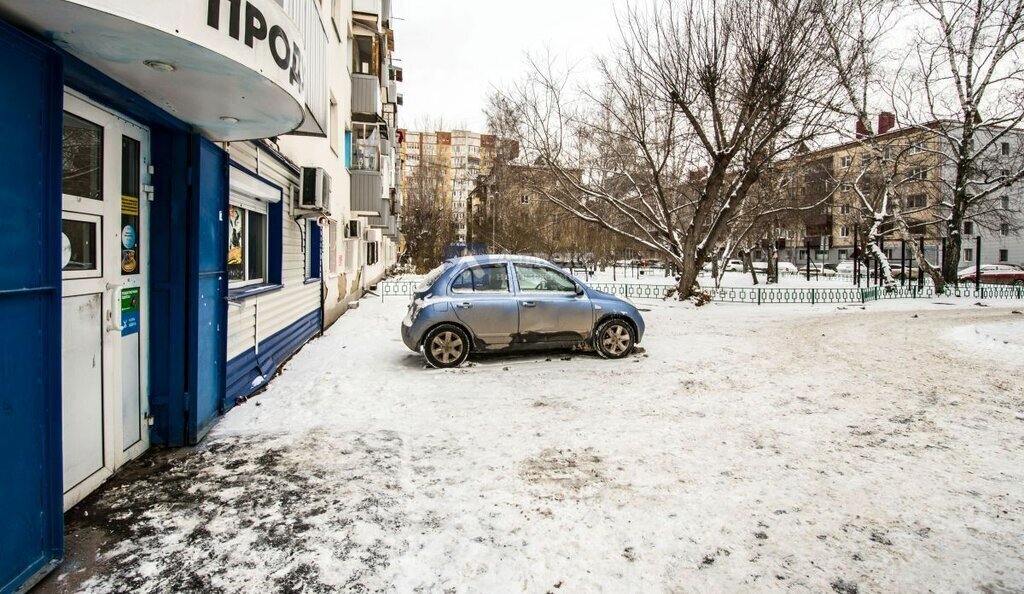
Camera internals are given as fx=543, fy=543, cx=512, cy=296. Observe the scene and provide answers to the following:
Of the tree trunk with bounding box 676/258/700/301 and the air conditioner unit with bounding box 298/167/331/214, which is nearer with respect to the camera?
the air conditioner unit with bounding box 298/167/331/214

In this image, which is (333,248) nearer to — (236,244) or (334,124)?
(334,124)

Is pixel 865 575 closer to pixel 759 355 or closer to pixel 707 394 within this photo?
pixel 707 394

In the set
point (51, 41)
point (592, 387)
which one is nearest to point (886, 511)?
point (592, 387)

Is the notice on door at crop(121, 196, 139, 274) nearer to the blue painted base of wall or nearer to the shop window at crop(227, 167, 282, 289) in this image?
the shop window at crop(227, 167, 282, 289)

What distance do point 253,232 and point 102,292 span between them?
383 cm

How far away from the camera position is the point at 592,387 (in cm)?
695

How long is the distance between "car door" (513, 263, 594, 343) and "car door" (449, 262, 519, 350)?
0.17 meters

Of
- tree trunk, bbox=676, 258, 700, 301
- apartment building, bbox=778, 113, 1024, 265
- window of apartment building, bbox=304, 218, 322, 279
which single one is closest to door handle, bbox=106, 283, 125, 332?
window of apartment building, bbox=304, 218, 322, 279

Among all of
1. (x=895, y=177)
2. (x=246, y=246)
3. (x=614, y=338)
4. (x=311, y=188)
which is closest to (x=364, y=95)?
(x=311, y=188)

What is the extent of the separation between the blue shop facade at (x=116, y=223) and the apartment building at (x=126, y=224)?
0.01 metres

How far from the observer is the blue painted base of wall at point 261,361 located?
18.6ft

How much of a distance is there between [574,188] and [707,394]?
14797mm

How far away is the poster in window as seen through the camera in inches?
245

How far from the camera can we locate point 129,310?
4.06 m
